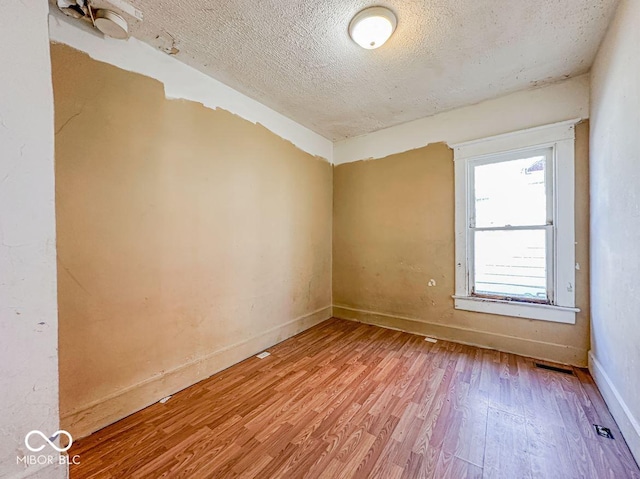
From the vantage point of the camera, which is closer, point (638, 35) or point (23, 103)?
point (23, 103)

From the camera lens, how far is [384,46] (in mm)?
1851

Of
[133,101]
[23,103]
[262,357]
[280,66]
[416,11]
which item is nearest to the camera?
[23,103]

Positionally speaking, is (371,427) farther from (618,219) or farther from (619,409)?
(618,219)

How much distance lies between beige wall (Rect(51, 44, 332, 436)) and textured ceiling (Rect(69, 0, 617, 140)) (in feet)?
1.34

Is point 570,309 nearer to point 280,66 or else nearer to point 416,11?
point 416,11

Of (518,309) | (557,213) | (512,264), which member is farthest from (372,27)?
(518,309)

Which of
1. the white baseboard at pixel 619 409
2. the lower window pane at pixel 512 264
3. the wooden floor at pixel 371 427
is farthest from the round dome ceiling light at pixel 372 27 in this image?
the white baseboard at pixel 619 409

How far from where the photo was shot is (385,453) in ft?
4.39

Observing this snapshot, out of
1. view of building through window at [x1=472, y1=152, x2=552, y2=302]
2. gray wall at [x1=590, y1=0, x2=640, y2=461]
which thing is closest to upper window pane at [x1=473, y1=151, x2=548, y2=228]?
view of building through window at [x1=472, y1=152, x2=552, y2=302]

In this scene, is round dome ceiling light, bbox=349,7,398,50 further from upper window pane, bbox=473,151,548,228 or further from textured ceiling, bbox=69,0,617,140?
upper window pane, bbox=473,151,548,228

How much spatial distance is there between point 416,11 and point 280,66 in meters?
1.06

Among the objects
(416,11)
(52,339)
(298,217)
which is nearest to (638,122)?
(416,11)

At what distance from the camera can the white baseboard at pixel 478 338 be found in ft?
7.40

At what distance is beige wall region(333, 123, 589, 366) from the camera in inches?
88.2
